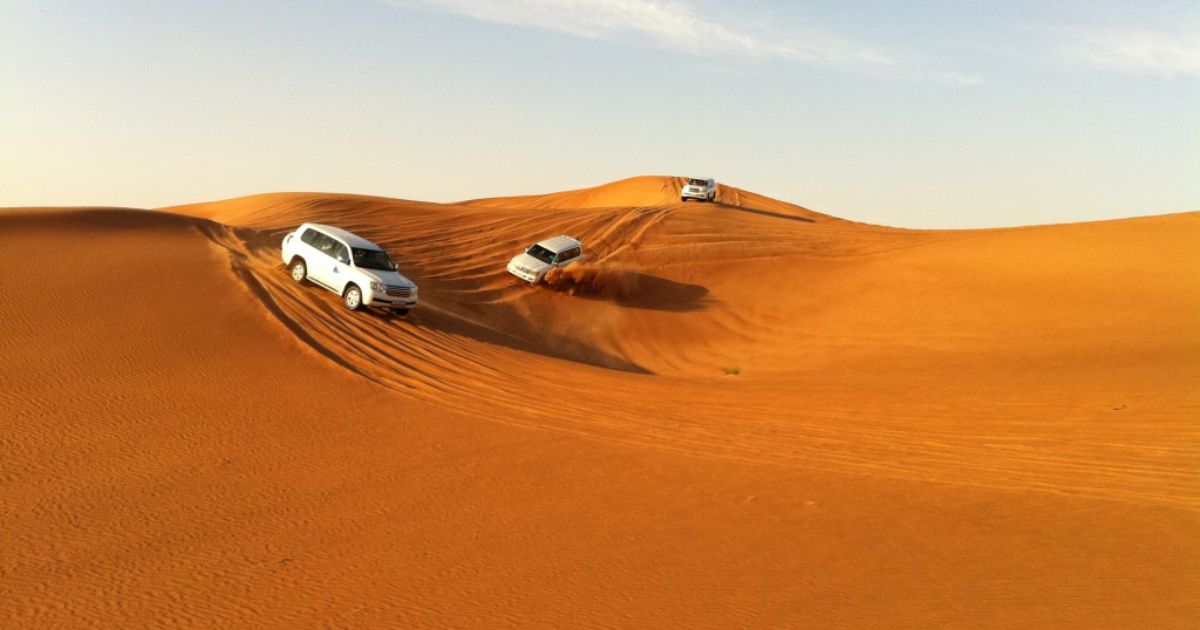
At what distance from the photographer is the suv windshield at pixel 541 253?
30222 mm

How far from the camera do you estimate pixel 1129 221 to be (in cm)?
3284

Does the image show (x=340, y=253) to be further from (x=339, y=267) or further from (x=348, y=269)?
(x=348, y=269)

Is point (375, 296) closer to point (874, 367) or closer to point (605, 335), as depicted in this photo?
point (605, 335)

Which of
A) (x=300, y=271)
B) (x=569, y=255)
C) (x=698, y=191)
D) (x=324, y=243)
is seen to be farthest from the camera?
(x=698, y=191)

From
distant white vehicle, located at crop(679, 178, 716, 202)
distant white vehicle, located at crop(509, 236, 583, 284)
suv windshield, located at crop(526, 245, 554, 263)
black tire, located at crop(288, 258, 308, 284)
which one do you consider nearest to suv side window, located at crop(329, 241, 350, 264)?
black tire, located at crop(288, 258, 308, 284)

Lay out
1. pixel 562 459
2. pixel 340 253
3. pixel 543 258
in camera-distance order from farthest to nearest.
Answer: pixel 543 258, pixel 340 253, pixel 562 459

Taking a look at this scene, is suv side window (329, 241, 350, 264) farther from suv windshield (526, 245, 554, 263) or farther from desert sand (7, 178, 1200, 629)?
suv windshield (526, 245, 554, 263)

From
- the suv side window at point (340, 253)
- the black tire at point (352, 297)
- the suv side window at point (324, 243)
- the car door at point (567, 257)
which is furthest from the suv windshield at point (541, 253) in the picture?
the black tire at point (352, 297)

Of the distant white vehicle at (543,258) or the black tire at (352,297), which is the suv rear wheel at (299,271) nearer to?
the black tire at (352,297)

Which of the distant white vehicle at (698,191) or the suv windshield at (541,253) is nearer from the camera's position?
the suv windshield at (541,253)

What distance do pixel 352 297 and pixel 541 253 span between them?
1074 centimetres

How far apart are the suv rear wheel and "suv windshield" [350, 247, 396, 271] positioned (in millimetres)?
1659

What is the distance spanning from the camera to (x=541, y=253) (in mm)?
30594

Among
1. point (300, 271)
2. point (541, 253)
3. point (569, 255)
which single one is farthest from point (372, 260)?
point (569, 255)
